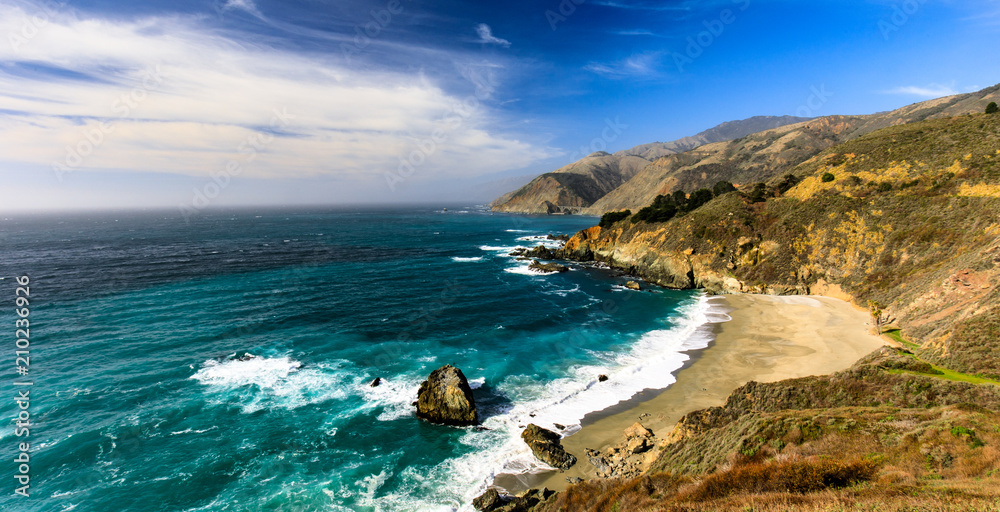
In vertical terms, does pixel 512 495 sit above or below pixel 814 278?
below

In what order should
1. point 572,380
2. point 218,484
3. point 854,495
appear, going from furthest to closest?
1. point 572,380
2. point 218,484
3. point 854,495

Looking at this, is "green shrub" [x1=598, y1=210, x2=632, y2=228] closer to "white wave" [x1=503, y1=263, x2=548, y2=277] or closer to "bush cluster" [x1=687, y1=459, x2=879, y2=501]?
"white wave" [x1=503, y1=263, x2=548, y2=277]

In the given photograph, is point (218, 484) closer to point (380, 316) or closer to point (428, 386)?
point (428, 386)

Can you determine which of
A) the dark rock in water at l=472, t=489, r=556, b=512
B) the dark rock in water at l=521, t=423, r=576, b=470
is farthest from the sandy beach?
the dark rock in water at l=472, t=489, r=556, b=512

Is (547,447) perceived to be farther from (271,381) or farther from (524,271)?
(524,271)

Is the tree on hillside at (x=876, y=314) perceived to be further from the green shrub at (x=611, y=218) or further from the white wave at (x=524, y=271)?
the green shrub at (x=611, y=218)

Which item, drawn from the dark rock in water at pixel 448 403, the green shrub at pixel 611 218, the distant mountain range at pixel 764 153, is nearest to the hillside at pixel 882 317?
the green shrub at pixel 611 218

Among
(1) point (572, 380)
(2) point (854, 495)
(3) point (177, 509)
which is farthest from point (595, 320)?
(3) point (177, 509)

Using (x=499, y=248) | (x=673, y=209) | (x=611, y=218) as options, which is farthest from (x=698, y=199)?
(x=499, y=248)
